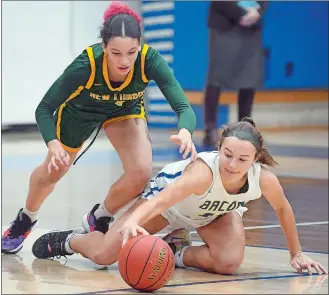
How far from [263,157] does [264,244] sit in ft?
3.35

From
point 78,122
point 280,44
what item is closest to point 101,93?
point 78,122

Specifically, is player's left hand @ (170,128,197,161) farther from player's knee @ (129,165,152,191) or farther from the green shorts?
the green shorts

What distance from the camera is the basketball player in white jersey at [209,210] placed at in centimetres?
415

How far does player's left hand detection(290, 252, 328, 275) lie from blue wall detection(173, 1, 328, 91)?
9.16 m

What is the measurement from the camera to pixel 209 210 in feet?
14.4

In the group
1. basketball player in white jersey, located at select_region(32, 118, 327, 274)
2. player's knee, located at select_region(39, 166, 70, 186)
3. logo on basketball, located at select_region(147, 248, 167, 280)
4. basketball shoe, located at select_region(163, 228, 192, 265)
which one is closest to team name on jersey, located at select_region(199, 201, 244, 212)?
basketball player in white jersey, located at select_region(32, 118, 327, 274)

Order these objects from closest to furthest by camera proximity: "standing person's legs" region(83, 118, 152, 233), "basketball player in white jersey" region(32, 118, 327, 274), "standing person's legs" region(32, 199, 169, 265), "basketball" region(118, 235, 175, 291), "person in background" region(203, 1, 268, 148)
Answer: "basketball" region(118, 235, 175, 291) < "basketball player in white jersey" region(32, 118, 327, 274) < "standing person's legs" region(32, 199, 169, 265) < "standing person's legs" region(83, 118, 152, 233) < "person in background" region(203, 1, 268, 148)

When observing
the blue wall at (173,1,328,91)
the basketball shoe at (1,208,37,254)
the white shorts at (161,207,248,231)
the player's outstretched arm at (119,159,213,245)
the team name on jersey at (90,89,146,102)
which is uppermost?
the team name on jersey at (90,89,146,102)

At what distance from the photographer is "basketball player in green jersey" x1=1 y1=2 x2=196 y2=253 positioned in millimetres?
4344

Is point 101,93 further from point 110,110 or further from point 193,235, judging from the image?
point 193,235

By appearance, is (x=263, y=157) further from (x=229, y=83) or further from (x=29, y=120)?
(x=29, y=120)

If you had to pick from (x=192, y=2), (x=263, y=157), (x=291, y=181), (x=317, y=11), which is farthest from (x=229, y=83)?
(x=263, y=157)

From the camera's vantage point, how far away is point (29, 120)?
1279 cm

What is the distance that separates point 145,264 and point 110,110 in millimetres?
1212
